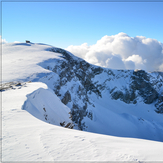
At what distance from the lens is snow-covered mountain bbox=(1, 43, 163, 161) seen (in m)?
16.7

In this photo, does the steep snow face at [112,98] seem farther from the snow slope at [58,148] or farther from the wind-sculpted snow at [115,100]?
the snow slope at [58,148]

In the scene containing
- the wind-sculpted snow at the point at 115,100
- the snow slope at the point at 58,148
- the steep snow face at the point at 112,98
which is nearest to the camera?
the snow slope at the point at 58,148

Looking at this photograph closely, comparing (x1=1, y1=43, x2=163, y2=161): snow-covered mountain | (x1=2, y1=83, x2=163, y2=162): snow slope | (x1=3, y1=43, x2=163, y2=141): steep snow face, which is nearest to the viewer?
(x1=2, y1=83, x2=163, y2=162): snow slope

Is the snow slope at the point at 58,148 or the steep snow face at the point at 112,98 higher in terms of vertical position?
the snow slope at the point at 58,148

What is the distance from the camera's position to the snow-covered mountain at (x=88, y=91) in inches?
656

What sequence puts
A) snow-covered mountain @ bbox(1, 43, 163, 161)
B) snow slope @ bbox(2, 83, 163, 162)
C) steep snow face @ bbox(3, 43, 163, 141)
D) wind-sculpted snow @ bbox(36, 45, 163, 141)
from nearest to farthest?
1. snow slope @ bbox(2, 83, 163, 162)
2. snow-covered mountain @ bbox(1, 43, 163, 161)
3. steep snow face @ bbox(3, 43, 163, 141)
4. wind-sculpted snow @ bbox(36, 45, 163, 141)

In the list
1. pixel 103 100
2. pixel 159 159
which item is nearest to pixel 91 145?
pixel 159 159

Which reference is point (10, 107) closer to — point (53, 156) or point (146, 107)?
point (53, 156)

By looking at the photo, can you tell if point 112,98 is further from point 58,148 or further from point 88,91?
point 58,148

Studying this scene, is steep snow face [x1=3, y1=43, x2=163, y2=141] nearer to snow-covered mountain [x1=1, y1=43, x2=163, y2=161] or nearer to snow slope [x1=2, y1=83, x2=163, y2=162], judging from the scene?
snow-covered mountain [x1=1, y1=43, x2=163, y2=161]

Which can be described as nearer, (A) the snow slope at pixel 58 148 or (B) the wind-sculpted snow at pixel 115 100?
(A) the snow slope at pixel 58 148

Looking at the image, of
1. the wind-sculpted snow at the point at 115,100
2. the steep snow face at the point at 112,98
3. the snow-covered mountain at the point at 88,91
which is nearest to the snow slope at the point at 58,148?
the snow-covered mountain at the point at 88,91

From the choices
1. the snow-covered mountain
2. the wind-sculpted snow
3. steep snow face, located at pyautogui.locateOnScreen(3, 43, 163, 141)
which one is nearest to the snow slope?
the snow-covered mountain

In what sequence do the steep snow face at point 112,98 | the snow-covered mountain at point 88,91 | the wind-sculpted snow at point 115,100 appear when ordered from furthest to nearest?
the wind-sculpted snow at point 115,100
the steep snow face at point 112,98
the snow-covered mountain at point 88,91
